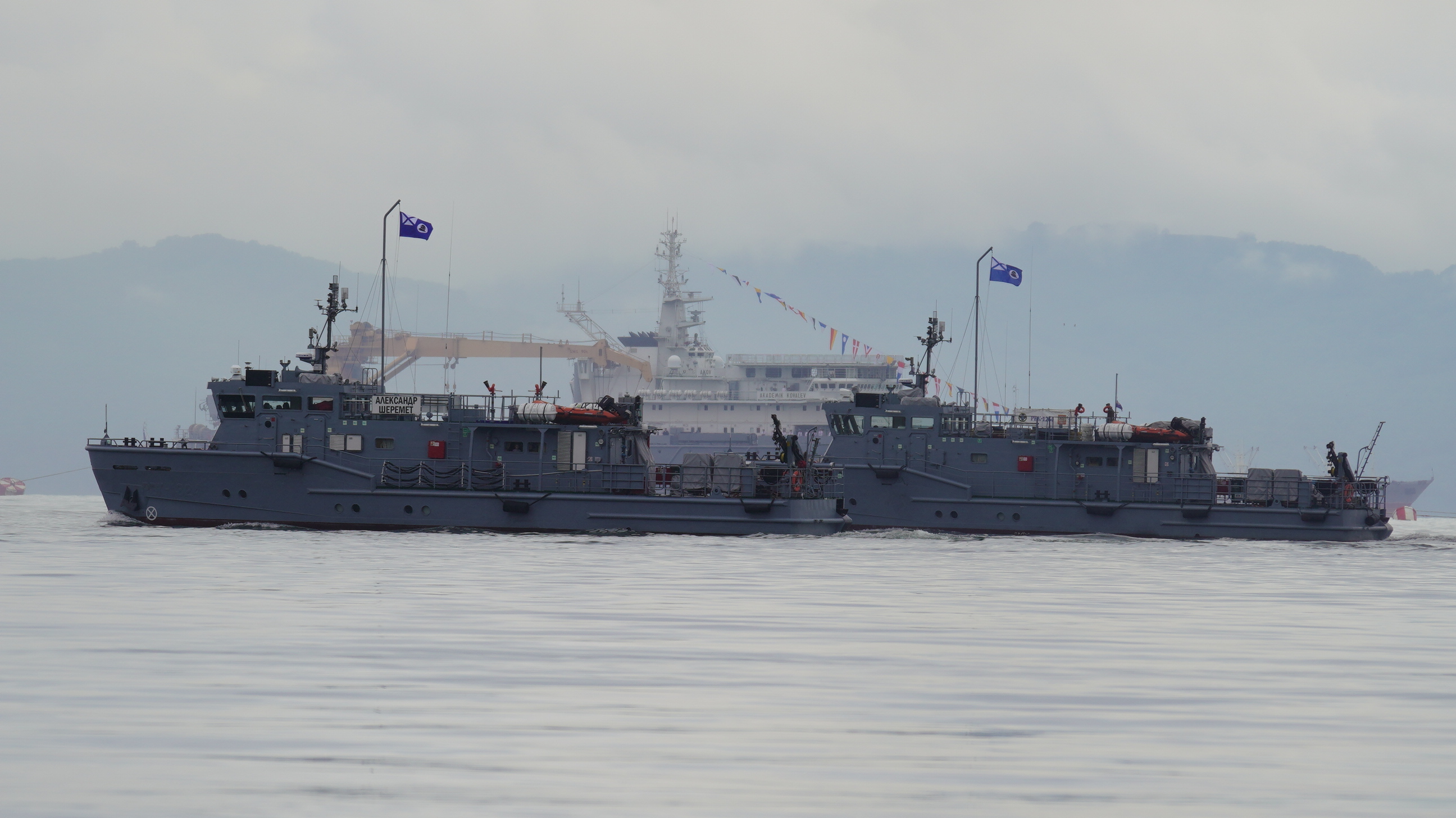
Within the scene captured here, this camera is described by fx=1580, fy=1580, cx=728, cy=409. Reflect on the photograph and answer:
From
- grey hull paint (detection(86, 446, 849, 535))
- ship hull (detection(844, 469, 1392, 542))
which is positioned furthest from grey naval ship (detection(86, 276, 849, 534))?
ship hull (detection(844, 469, 1392, 542))

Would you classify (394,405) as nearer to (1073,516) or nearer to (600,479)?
(600,479)

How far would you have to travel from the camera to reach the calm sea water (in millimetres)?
9547

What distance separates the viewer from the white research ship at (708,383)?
363 feet

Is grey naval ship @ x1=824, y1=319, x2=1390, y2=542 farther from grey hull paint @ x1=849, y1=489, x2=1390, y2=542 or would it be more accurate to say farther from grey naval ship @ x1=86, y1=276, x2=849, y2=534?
grey naval ship @ x1=86, y1=276, x2=849, y2=534

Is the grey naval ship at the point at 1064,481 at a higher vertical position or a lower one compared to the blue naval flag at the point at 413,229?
lower


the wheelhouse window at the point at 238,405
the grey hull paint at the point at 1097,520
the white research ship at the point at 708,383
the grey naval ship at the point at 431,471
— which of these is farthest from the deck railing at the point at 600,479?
the white research ship at the point at 708,383

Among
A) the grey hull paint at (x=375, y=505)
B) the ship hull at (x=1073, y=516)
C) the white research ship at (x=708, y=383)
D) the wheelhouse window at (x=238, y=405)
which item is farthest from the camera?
the white research ship at (x=708, y=383)

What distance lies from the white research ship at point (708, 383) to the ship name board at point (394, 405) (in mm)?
58487

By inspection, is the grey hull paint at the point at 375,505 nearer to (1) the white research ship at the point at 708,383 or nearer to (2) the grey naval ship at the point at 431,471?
(2) the grey naval ship at the point at 431,471

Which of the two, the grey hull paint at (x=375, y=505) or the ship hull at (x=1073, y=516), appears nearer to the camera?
the grey hull paint at (x=375, y=505)

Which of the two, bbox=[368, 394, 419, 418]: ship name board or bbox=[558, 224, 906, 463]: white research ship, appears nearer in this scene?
bbox=[368, 394, 419, 418]: ship name board

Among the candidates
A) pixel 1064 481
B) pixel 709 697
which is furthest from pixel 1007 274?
pixel 709 697

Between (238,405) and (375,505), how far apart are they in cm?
514

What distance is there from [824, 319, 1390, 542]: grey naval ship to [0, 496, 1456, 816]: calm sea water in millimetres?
20406
